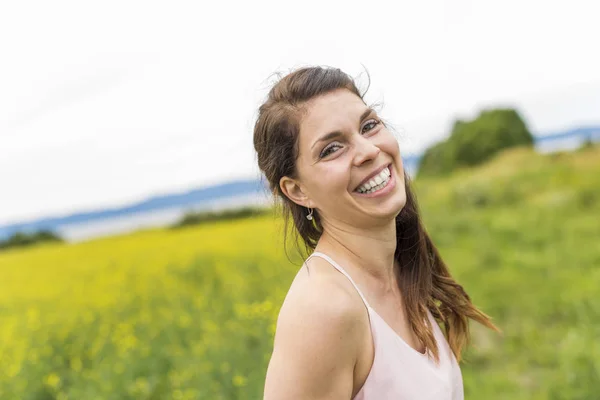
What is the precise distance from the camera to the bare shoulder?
1358 millimetres

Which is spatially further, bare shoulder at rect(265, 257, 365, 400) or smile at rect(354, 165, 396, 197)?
smile at rect(354, 165, 396, 197)

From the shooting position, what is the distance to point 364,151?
4.90 feet

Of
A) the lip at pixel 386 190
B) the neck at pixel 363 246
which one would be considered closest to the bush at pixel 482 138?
the neck at pixel 363 246

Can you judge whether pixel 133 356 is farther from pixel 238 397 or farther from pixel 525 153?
pixel 525 153

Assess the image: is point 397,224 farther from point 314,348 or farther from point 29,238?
point 29,238

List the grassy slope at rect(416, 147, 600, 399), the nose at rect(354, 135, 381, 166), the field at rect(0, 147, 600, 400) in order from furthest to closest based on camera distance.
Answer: the grassy slope at rect(416, 147, 600, 399), the field at rect(0, 147, 600, 400), the nose at rect(354, 135, 381, 166)

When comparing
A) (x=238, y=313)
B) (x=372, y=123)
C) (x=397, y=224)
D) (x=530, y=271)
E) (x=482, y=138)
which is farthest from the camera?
(x=482, y=138)

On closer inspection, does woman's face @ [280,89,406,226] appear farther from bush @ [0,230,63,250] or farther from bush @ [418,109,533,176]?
bush @ [418,109,533,176]

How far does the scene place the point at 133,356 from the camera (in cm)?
449

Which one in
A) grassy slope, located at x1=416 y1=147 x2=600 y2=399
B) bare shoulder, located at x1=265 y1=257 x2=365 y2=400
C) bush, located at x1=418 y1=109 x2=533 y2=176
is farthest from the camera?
bush, located at x1=418 y1=109 x2=533 y2=176

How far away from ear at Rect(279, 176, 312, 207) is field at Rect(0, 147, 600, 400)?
276mm

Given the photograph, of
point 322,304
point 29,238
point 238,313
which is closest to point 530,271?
point 238,313

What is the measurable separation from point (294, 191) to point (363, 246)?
224 mm

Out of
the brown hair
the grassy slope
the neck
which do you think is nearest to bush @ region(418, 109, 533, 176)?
the grassy slope
